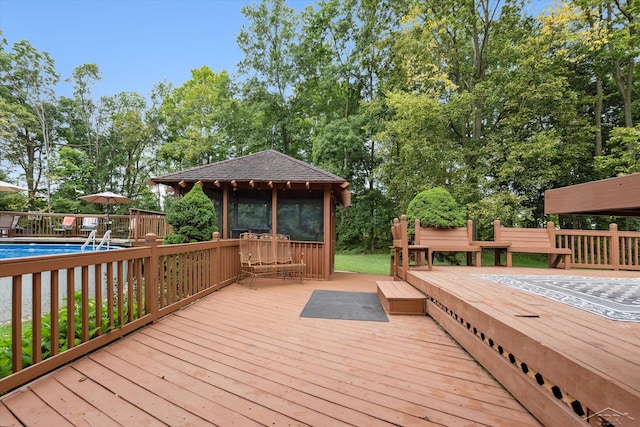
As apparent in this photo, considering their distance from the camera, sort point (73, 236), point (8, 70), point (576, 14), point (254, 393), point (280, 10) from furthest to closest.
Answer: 1. point (280, 10)
2. point (8, 70)
3. point (73, 236)
4. point (576, 14)
5. point (254, 393)

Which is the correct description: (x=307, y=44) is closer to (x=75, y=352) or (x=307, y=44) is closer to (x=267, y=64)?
(x=267, y=64)

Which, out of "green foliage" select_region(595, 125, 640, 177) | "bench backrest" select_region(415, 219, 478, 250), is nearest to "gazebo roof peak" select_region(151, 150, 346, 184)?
"bench backrest" select_region(415, 219, 478, 250)

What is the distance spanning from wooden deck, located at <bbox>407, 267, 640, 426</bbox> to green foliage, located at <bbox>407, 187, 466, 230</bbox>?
315 centimetres

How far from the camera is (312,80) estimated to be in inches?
709

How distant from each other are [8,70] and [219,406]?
23.5 m

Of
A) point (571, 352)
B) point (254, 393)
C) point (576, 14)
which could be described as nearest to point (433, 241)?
point (571, 352)

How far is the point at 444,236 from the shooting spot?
19.0 feet

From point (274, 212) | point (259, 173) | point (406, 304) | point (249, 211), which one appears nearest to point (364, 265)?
point (274, 212)

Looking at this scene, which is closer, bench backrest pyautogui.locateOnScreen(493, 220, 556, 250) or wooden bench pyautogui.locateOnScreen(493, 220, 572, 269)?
wooden bench pyautogui.locateOnScreen(493, 220, 572, 269)

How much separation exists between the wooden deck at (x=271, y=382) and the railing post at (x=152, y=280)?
0.63 feet

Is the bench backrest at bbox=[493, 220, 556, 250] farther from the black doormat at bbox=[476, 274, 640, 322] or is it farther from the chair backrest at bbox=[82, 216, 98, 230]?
the chair backrest at bbox=[82, 216, 98, 230]

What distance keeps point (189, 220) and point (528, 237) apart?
22.2 ft

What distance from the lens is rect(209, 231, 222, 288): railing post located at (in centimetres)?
486

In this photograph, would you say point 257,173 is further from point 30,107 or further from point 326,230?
point 30,107
